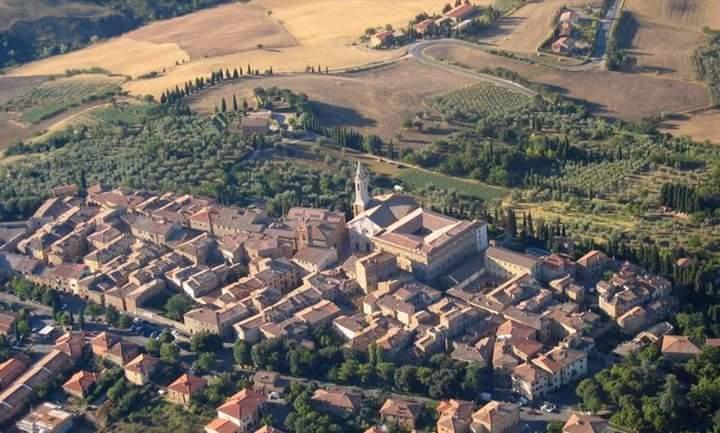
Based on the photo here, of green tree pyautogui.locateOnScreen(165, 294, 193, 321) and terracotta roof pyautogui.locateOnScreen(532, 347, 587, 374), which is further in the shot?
green tree pyautogui.locateOnScreen(165, 294, 193, 321)

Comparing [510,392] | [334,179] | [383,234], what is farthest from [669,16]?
[510,392]

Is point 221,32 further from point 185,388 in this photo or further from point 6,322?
point 185,388

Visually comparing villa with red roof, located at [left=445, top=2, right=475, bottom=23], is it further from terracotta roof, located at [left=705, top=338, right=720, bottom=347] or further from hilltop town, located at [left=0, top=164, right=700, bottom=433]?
terracotta roof, located at [left=705, top=338, right=720, bottom=347]

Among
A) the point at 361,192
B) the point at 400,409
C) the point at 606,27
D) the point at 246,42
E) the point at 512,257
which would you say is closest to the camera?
the point at 400,409

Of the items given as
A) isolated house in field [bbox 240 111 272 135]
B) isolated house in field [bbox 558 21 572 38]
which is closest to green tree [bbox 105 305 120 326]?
isolated house in field [bbox 240 111 272 135]

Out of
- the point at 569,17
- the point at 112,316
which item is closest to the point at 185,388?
the point at 112,316

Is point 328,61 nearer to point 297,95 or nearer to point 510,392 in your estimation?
point 297,95
